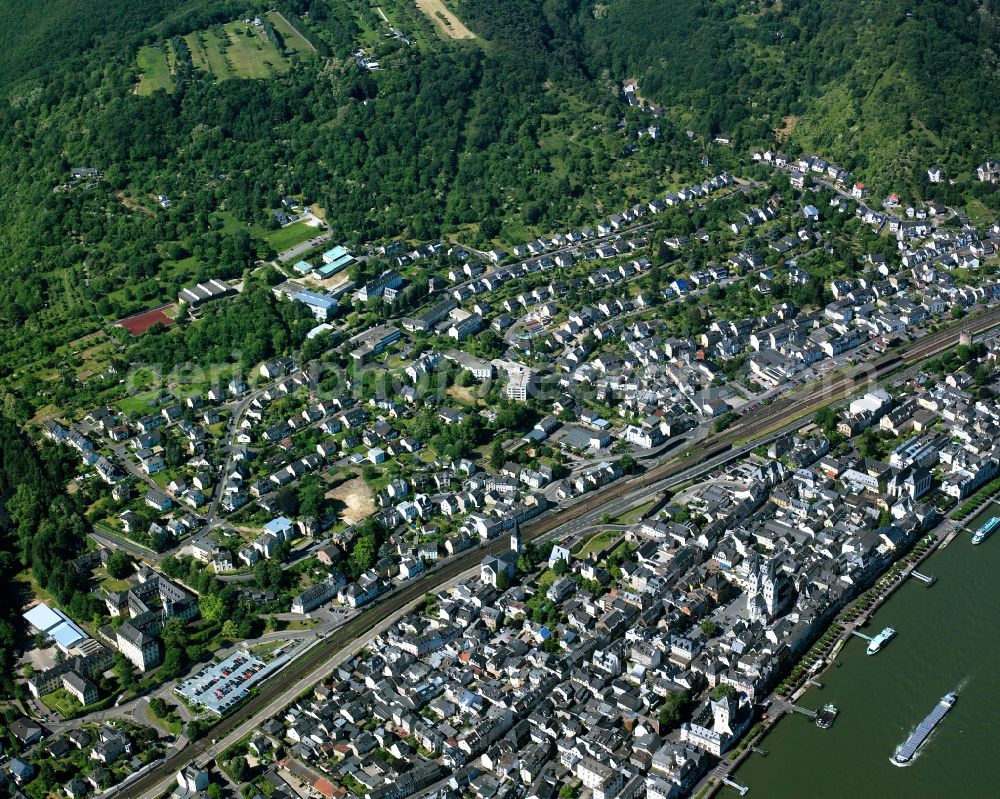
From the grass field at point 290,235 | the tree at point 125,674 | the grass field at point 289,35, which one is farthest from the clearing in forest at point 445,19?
the tree at point 125,674

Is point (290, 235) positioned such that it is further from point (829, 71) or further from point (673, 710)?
point (673, 710)

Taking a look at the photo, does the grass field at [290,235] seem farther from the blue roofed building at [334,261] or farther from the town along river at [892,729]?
the town along river at [892,729]

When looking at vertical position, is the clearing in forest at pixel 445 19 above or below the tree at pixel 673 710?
above

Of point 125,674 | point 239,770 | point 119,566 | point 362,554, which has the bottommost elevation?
point 239,770

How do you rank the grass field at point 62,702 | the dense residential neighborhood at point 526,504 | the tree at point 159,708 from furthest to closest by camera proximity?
the grass field at point 62,702, the tree at point 159,708, the dense residential neighborhood at point 526,504

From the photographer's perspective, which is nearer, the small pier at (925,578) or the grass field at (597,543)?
the small pier at (925,578)

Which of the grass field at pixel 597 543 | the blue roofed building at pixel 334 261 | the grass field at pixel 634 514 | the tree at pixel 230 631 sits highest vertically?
the blue roofed building at pixel 334 261

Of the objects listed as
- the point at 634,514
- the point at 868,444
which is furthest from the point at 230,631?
the point at 868,444

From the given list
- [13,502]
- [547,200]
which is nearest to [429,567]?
[13,502]
